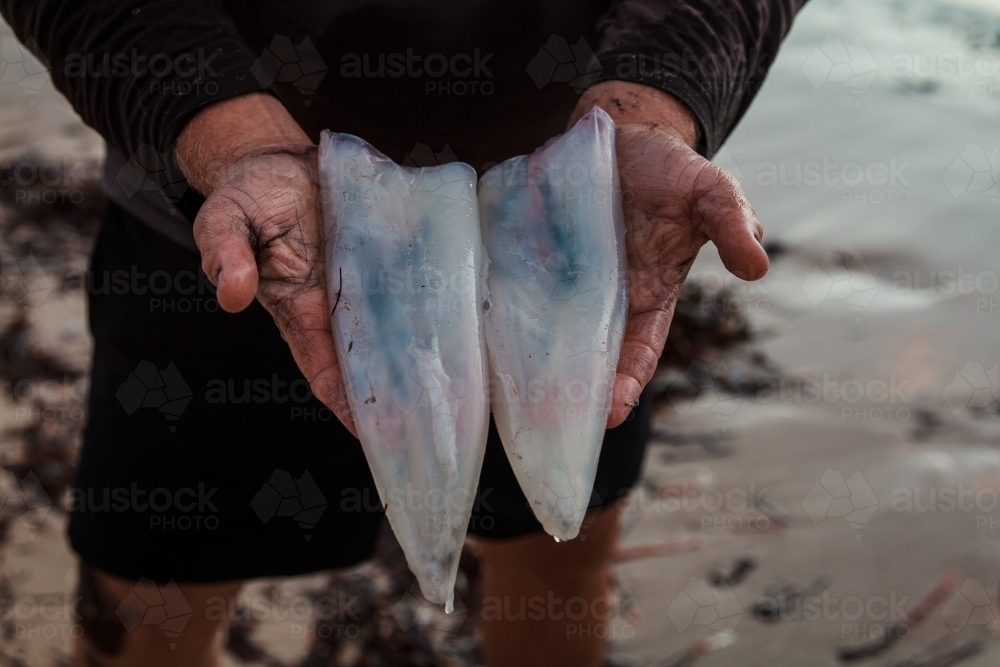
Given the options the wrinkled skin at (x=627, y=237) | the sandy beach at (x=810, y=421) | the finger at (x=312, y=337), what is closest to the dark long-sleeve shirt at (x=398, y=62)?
the wrinkled skin at (x=627, y=237)

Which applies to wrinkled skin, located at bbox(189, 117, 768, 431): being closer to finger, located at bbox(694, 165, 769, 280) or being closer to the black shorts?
finger, located at bbox(694, 165, 769, 280)

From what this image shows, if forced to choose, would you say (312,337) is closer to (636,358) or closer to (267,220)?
(267,220)

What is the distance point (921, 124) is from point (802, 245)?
1139mm

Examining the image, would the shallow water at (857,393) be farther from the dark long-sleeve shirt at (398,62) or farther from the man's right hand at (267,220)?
the man's right hand at (267,220)

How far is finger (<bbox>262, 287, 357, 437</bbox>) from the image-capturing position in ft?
4.59

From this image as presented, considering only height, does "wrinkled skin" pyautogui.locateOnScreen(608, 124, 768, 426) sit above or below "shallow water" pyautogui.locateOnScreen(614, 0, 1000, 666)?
above

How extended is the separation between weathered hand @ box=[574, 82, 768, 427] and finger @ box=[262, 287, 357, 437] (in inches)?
16.6

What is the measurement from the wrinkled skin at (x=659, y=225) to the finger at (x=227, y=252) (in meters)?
0.55

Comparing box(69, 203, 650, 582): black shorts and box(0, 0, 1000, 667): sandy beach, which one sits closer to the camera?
box(69, 203, 650, 582): black shorts

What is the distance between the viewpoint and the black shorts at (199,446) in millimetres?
1845

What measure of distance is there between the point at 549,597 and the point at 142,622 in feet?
2.92

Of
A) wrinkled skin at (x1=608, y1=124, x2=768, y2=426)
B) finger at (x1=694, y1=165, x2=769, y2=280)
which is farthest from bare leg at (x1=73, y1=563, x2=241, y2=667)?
finger at (x1=694, y1=165, x2=769, y2=280)

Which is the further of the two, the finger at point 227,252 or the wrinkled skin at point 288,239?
the wrinkled skin at point 288,239

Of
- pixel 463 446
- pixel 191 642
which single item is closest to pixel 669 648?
pixel 191 642
